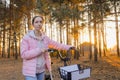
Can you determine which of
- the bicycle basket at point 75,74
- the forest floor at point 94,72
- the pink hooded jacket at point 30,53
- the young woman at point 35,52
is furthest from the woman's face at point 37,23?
the forest floor at point 94,72

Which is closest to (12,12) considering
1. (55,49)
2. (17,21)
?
(17,21)

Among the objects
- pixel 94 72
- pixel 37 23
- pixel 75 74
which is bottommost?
pixel 94 72

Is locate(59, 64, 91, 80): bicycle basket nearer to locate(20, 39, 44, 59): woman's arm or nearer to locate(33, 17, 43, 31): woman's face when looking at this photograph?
locate(20, 39, 44, 59): woman's arm

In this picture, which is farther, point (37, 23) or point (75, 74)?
point (37, 23)

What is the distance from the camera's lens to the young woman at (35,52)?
3.47m

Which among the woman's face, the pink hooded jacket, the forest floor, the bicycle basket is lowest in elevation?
the forest floor

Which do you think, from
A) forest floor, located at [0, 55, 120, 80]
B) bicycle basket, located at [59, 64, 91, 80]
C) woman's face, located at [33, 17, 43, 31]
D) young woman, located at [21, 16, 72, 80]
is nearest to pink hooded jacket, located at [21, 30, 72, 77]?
young woman, located at [21, 16, 72, 80]

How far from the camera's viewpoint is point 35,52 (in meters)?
3.43

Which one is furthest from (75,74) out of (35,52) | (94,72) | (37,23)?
(94,72)

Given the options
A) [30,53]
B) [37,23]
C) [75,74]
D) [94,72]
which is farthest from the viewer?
[94,72]

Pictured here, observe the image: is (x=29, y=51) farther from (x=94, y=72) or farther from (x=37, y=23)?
(x=94, y=72)

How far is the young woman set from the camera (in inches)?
136

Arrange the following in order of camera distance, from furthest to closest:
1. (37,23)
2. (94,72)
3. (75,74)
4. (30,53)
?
(94,72), (37,23), (30,53), (75,74)

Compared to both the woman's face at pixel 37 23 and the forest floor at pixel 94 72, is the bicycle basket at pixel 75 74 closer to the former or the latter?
the woman's face at pixel 37 23
